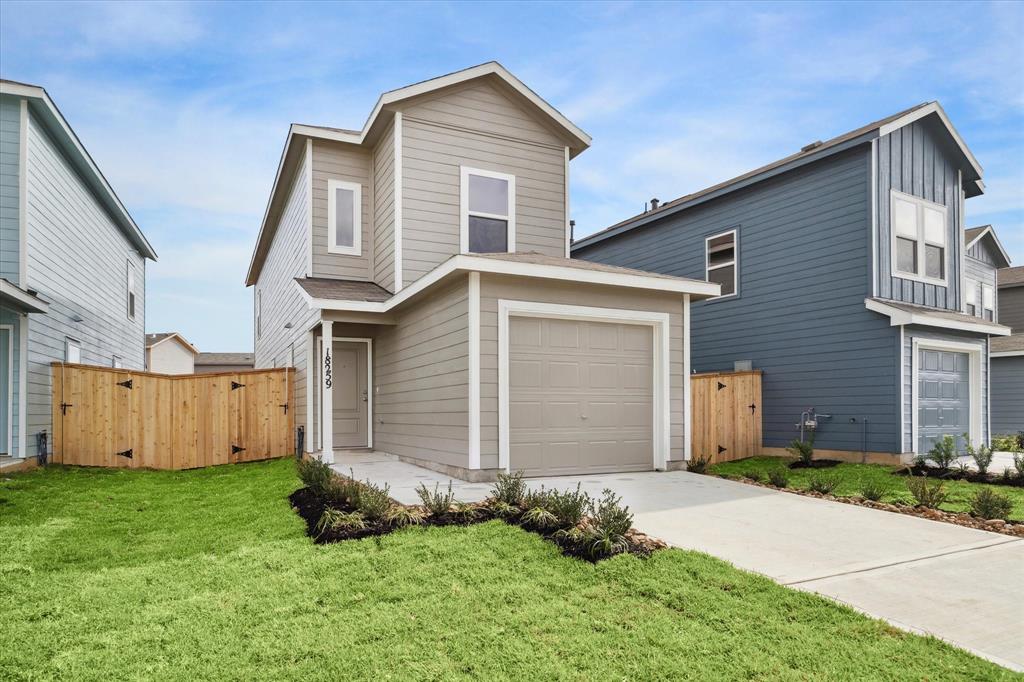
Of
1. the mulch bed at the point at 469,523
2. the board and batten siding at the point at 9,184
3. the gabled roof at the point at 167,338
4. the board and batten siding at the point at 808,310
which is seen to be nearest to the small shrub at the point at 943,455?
the board and batten siding at the point at 808,310

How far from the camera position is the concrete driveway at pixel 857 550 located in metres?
3.88

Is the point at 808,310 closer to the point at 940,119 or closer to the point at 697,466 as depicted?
the point at 940,119

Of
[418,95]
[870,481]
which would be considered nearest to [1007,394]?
[870,481]

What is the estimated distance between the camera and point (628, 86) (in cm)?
1379

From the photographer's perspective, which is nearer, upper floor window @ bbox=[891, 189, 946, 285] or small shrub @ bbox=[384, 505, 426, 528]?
small shrub @ bbox=[384, 505, 426, 528]

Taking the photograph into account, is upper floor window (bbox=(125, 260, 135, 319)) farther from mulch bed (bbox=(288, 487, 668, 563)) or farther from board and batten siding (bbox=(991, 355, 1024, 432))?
board and batten siding (bbox=(991, 355, 1024, 432))

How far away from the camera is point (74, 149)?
1262 centimetres

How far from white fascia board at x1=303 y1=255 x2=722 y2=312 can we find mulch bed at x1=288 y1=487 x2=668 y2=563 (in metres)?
3.15

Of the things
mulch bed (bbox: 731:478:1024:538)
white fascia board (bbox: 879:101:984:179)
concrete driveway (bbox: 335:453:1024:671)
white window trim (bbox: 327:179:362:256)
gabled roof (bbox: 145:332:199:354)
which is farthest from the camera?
gabled roof (bbox: 145:332:199:354)

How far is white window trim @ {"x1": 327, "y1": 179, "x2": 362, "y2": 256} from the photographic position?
12.6 m

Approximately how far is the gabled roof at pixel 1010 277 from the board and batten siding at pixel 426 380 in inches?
836

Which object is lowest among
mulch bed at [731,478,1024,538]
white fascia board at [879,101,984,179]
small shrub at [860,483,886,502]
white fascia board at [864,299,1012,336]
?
mulch bed at [731,478,1024,538]

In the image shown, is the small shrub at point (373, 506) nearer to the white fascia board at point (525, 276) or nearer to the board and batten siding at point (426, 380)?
the board and batten siding at point (426, 380)

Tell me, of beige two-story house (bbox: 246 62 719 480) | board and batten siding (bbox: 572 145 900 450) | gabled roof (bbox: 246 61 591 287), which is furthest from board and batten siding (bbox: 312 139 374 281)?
board and batten siding (bbox: 572 145 900 450)
